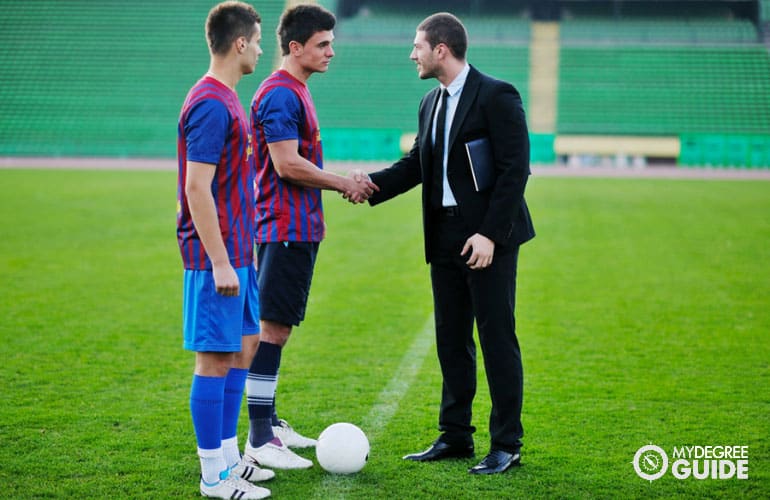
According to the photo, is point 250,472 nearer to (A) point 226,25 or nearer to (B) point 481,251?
(B) point 481,251

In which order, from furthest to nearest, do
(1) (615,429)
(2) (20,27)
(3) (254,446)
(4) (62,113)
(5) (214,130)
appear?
(2) (20,27)
(4) (62,113)
(1) (615,429)
(3) (254,446)
(5) (214,130)

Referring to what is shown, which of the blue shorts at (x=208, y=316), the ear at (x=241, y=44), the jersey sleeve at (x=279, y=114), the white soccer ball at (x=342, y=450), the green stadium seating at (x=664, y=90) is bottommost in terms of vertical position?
the white soccer ball at (x=342, y=450)

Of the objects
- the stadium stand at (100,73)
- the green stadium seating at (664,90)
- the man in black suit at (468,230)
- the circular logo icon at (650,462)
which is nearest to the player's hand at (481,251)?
the man in black suit at (468,230)

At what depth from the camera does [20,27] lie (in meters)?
36.2

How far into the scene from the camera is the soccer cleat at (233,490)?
3.75 metres

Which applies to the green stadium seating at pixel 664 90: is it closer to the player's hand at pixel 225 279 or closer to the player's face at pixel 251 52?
the player's face at pixel 251 52

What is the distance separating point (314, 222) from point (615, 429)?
6.36 ft

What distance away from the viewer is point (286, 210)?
4.32 meters

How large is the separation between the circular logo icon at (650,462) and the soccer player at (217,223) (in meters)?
1.71

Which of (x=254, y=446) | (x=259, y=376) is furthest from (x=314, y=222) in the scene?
(x=254, y=446)

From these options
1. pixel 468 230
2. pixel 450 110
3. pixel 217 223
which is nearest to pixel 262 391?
pixel 217 223

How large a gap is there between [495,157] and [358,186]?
78 cm

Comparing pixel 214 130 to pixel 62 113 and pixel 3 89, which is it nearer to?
pixel 62 113

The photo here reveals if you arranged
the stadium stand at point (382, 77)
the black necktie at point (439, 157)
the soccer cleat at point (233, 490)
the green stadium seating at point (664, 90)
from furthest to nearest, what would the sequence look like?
the green stadium seating at point (664, 90) → the stadium stand at point (382, 77) → the black necktie at point (439, 157) → the soccer cleat at point (233, 490)
